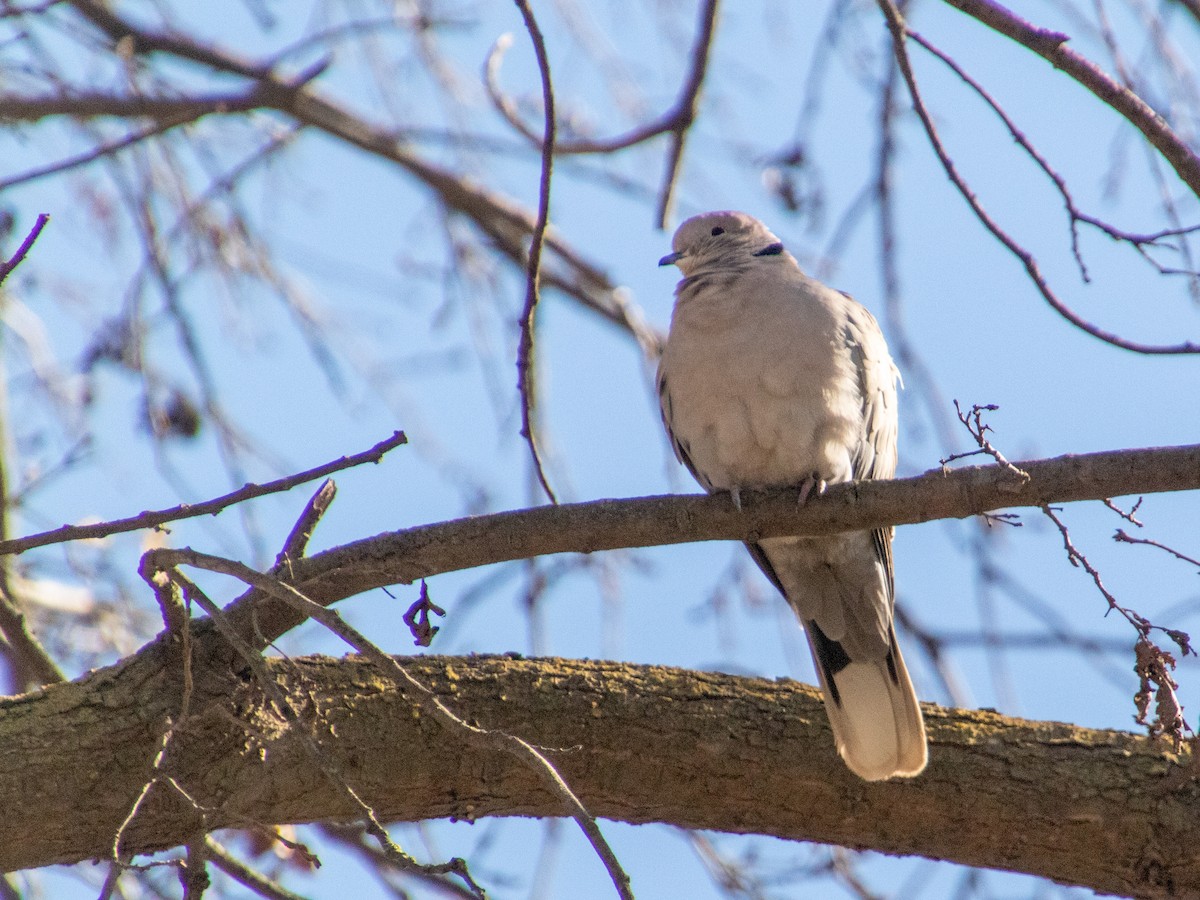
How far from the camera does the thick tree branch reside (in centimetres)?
218

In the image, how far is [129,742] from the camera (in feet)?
7.72

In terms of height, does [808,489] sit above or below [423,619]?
above

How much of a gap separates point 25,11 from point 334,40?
0.85m

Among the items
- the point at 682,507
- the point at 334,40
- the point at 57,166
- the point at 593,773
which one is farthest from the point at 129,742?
the point at 334,40

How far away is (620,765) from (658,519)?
515 millimetres

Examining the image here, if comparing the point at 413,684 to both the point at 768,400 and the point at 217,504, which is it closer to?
the point at 217,504

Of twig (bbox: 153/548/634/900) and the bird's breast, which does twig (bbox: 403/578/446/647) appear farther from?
the bird's breast

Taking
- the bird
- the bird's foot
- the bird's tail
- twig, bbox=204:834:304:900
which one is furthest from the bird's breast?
twig, bbox=204:834:304:900

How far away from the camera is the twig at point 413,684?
1719 millimetres

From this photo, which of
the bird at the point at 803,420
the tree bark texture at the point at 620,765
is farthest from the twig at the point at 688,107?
the tree bark texture at the point at 620,765

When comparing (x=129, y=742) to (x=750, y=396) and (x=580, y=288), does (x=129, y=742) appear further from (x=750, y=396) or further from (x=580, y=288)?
(x=580, y=288)

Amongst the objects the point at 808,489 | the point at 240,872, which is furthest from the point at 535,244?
the point at 240,872

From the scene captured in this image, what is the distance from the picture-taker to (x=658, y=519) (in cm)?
246

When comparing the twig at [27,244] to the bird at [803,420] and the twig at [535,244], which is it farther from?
the bird at [803,420]
